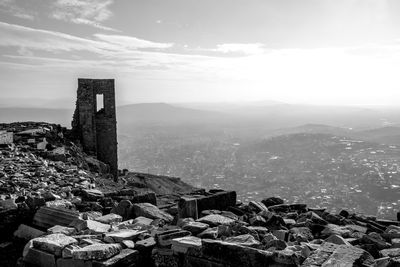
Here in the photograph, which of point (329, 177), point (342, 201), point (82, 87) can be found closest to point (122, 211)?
point (82, 87)

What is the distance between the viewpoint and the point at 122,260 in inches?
217

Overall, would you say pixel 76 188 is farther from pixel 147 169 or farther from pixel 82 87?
pixel 147 169

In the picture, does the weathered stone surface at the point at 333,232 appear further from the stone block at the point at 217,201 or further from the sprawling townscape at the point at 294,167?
the sprawling townscape at the point at 294,167

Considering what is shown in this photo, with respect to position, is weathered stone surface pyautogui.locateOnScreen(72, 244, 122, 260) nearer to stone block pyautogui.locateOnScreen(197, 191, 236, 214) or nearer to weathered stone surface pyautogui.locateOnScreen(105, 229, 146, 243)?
weathered stone surface pyautogui.locateOnScreen(105, 229, 146, 243)

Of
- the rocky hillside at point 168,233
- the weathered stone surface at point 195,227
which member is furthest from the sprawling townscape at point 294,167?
the weathered stone surface at point 195,227

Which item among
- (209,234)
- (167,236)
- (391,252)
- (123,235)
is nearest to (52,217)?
(123,235)

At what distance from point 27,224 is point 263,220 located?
5200mm

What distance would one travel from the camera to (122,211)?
8.21 meters

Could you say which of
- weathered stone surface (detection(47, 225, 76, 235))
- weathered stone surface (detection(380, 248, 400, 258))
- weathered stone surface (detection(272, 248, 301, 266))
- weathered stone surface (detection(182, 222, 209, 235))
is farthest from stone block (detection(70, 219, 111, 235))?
weathered stone surface (detection(380, 248, 400, 258))

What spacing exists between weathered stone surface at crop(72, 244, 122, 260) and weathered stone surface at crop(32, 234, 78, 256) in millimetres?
396

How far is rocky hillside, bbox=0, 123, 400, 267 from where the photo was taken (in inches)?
208

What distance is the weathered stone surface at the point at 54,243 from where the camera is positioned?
19.1ft

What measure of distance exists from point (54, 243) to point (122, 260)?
1.27m

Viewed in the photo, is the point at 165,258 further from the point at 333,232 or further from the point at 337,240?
the point at 333,232
